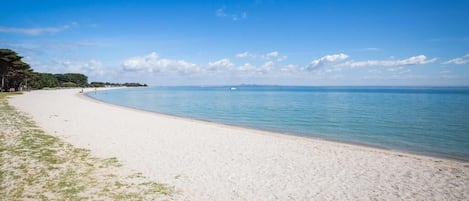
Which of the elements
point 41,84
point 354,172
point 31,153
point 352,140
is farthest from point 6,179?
point 41,84

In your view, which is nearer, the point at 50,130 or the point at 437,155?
the point at 437,155

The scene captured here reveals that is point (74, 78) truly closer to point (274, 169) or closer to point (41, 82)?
point (41, 82)

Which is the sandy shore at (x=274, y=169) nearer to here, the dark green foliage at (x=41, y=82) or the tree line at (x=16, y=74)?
the tree line at (x=16, y=74)

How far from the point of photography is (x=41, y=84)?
92000 mm

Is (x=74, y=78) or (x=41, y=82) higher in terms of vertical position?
(x=74, y=78)

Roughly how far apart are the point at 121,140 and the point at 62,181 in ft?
19.2

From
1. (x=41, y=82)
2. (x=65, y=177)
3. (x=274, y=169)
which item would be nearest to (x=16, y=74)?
(x=41, y=82)

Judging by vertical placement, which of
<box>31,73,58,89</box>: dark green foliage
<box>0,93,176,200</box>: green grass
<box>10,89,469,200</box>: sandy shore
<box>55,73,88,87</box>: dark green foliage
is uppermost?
<box>55,73,88,87</box>: dark green foliage

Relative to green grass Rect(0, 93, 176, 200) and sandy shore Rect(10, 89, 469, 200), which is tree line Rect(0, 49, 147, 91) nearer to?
sandy shore Rect(10, 89, 469, 200)

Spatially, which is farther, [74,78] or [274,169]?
[74,78]

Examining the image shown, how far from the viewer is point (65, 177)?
24.2ft

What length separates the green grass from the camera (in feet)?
20.6

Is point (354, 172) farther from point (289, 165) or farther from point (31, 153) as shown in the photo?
point (31, 153)

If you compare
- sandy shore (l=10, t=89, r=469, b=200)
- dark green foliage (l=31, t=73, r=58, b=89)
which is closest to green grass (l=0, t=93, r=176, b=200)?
sandy shore (l=10, t=89, r=469, b=200)
